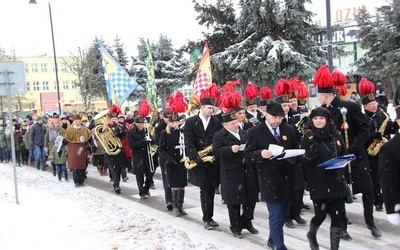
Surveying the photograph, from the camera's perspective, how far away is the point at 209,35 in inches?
826

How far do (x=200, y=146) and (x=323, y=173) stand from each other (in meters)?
2.35

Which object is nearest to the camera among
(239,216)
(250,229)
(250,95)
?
(239,216)

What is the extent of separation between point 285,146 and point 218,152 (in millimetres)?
1144

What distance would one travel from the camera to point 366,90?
7227 mm

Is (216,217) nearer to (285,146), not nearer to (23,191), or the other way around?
(285,146)

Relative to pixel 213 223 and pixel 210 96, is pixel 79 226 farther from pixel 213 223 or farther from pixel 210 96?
pixel 210 96

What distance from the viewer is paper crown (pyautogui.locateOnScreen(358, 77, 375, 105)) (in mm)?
7141

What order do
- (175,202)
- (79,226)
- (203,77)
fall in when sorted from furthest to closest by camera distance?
(203,77) < (175,202) < (79,226)

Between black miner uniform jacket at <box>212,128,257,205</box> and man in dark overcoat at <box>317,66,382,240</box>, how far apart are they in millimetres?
1344

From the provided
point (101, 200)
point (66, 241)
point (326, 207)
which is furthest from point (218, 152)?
point (101, 200)

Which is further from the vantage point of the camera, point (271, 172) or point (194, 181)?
point (194, 181)

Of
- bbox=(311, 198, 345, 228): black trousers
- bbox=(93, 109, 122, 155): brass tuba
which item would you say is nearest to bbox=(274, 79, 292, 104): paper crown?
bbox=(311, 198, 345, 228): black trousers

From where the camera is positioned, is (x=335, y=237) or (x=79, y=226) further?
(x=79, y=226)

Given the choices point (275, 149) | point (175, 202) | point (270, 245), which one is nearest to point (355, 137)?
point (275, 149)
